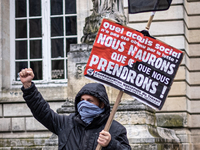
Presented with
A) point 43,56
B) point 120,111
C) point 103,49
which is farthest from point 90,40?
point 43,56

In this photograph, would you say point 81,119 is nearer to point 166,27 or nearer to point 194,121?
point 166,27

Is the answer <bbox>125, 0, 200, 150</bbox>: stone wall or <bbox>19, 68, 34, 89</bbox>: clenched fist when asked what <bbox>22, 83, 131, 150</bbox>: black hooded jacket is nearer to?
<bbox>19, 68, 34, 89</bbox>: clenched fist

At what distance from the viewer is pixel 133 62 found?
374 cm

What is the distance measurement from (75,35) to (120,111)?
16.8ft

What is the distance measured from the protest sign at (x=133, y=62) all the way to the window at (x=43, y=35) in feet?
24.7

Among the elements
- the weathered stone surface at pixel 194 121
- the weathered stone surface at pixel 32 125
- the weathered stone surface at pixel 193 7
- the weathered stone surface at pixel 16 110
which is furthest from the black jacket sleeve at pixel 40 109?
the weathered stone surface at pixel 193 7

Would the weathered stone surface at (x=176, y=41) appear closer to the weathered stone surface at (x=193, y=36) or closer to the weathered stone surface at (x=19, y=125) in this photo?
the weathered stone surface at (x=193, y=36)

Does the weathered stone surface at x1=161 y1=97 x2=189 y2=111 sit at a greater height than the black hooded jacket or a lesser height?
lesser

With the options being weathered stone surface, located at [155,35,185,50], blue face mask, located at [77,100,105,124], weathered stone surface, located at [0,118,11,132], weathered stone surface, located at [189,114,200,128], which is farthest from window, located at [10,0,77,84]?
blue face mask, located at [77,100,105,124]

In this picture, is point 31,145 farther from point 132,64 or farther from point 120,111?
point 132,64

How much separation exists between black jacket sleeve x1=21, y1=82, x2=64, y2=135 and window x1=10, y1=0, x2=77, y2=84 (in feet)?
24.7

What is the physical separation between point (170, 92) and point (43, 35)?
3.61 m

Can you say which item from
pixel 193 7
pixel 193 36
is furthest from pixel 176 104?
pixel 193 7

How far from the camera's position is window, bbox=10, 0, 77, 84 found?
1144 cm
